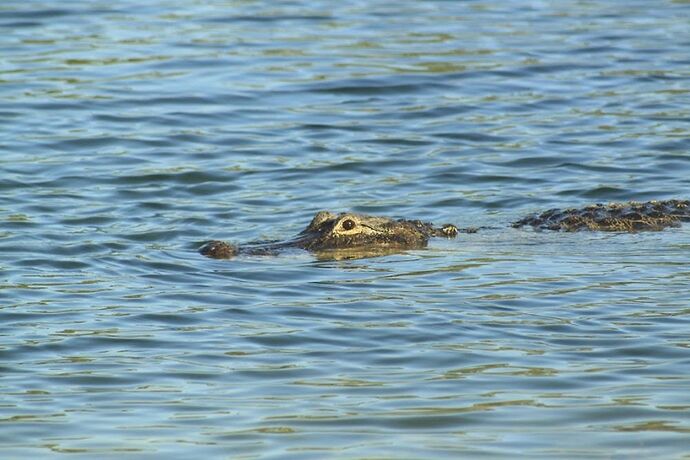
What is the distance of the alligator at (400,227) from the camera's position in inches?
446

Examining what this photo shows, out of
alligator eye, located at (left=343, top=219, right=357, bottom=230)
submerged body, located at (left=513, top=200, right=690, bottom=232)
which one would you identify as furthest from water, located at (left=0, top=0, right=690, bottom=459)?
alligator eye, located at (left=343, top=219, right=357, bottom=230)

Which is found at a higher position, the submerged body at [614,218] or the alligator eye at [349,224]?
the alligator eye at [349,224]

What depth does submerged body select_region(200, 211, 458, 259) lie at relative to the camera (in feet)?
37.3

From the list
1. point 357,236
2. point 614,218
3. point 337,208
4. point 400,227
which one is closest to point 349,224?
point 357,236

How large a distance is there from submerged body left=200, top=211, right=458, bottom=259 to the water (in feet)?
0.84

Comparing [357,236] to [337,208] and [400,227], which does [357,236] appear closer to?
[400,227]

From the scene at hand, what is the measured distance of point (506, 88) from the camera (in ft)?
58.1

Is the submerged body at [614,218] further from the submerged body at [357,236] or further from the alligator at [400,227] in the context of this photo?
the submerged body at [357,236]

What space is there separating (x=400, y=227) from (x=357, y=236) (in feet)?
1.12

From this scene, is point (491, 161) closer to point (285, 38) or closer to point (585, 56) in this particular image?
point (585, 56)

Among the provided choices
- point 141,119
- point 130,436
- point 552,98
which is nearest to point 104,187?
point 141,119

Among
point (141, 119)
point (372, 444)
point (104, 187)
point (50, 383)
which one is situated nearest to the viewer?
point (372, 444)

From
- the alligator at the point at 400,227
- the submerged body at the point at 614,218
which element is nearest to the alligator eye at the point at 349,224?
the alligator at the point at 400,227

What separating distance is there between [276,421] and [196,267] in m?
3.59
